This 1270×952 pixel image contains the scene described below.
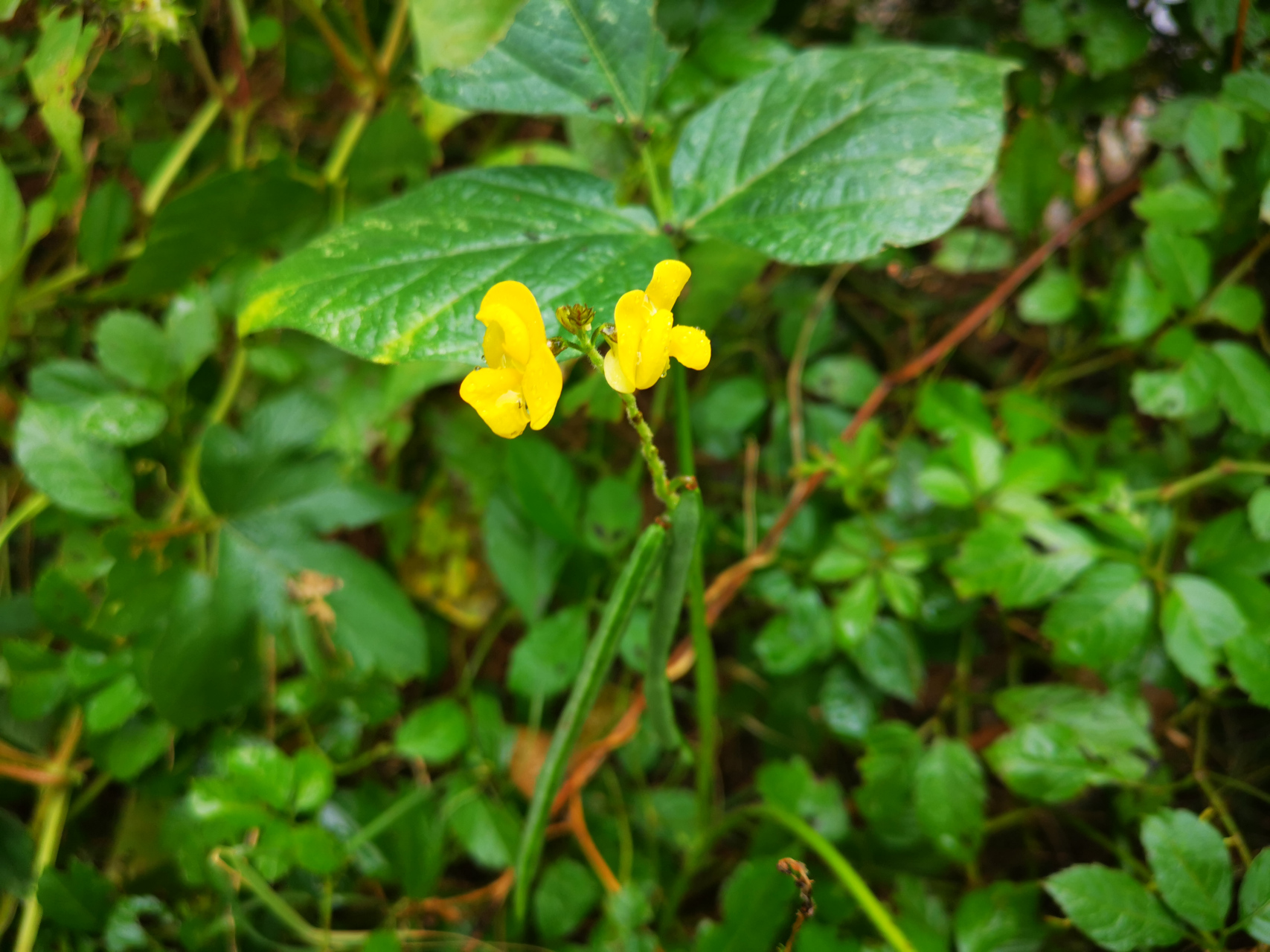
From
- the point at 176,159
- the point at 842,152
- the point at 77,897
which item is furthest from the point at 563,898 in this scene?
the point at 176,159

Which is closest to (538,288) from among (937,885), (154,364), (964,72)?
(964,72)

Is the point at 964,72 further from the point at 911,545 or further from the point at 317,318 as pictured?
the point at 317,318

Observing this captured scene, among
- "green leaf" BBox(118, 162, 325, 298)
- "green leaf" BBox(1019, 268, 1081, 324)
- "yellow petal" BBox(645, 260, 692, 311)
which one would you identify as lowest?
"green leaf" BBox(1019, 268, 1081, 324)

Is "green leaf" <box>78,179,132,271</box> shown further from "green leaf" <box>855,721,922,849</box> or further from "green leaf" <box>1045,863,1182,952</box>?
"green leaf" <box>1045,863,1182,952</box>

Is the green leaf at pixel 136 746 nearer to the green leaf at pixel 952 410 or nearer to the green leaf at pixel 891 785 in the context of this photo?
the green leaf at pixel 891 785

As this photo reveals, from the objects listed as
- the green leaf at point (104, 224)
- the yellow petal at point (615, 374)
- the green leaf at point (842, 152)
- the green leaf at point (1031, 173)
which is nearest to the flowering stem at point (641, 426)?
the yellow petal at point (615, 374)

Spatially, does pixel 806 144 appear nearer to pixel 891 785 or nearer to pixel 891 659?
pixel 891 659

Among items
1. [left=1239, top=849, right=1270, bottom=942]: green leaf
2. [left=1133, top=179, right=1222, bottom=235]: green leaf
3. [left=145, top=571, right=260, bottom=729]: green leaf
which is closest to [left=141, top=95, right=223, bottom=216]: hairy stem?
[left=145, top=571, right=260, bottom=729]: green leaf
